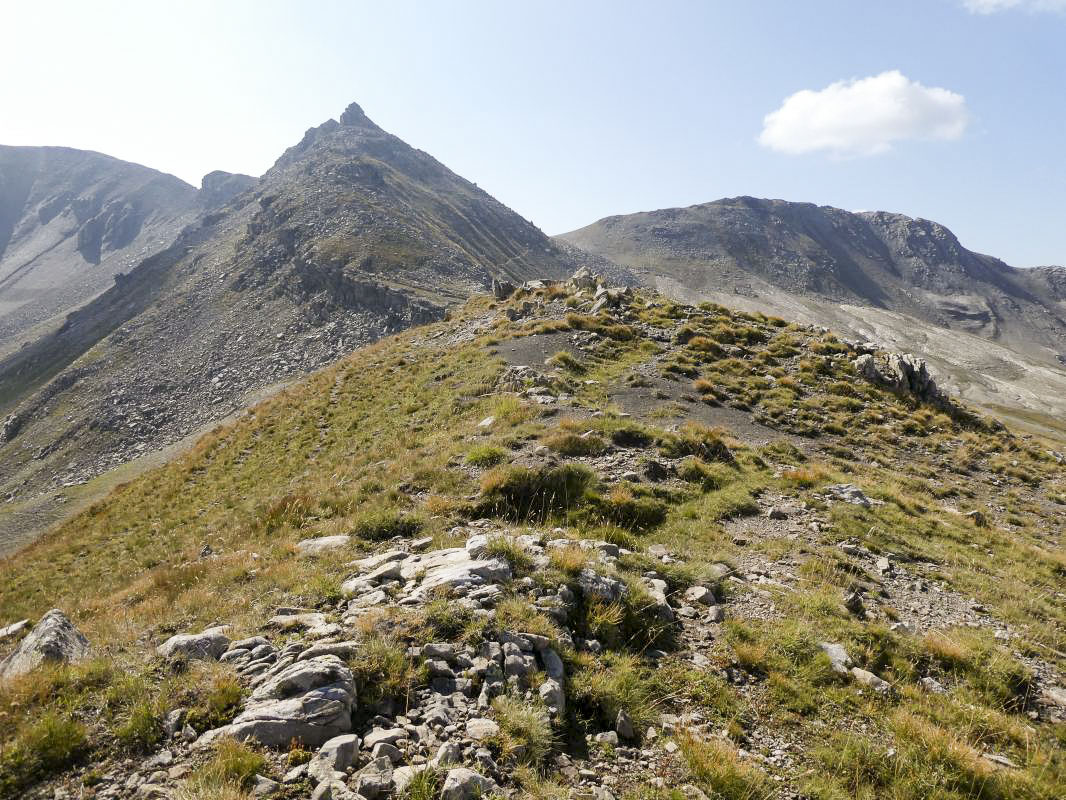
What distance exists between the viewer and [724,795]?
5516 mm

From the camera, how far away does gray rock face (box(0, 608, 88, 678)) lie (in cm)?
A: 698

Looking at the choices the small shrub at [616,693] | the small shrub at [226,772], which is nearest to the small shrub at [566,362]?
the small shrub at [616,693]

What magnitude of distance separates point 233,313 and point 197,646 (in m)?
86.4

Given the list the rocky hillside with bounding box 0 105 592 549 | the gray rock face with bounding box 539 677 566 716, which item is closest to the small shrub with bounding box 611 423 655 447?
the gray rock face with bounding box 539 677 566 716

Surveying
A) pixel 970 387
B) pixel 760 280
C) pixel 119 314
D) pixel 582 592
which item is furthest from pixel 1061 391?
pixel 119 314

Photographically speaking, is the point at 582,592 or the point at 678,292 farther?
the point at 678,292

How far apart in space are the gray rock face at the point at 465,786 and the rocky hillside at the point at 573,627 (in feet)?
0.09

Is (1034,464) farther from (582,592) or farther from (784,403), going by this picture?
(582,592)

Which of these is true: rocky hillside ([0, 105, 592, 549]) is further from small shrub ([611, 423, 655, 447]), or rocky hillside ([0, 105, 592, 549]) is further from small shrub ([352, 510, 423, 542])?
small shrub ([611, 423, 655, 447])

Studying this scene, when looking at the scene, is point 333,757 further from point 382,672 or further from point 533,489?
point 533,489

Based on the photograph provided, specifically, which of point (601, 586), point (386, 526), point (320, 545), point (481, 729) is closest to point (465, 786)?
point (481, 729)

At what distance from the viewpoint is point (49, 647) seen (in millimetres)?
7105

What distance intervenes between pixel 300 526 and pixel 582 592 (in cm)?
850

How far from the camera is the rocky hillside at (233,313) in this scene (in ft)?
Answer: 201
